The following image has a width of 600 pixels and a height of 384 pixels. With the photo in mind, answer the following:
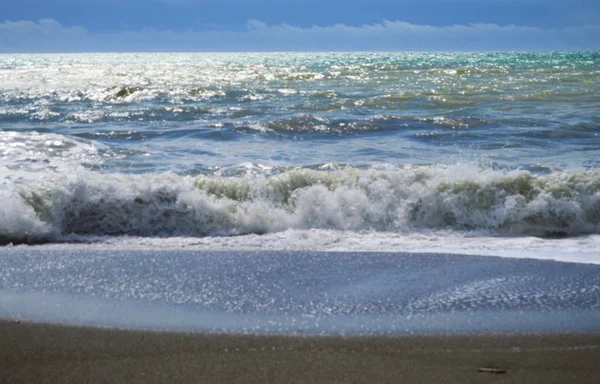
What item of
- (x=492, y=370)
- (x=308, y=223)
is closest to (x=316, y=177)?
Result: (x=308, y=223)

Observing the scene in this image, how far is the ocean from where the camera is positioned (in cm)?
422

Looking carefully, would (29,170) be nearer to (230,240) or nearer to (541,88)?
(230,240)

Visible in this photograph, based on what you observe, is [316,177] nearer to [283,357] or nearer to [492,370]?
[283,357]

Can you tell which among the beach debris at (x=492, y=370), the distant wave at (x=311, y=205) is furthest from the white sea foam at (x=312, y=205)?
the beach debris at (x=492, y=370)

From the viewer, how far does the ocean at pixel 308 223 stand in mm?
4219

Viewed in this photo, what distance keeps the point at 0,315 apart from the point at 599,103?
15.8 m

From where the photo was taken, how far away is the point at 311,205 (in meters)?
7.34

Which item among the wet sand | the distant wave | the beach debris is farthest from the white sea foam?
the beach debris

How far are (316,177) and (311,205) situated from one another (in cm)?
83

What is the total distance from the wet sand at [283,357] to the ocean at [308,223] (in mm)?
182

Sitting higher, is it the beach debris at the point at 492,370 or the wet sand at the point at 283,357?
the beach debris at the point at 492,370

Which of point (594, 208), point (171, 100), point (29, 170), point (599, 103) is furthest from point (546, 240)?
point (171, 100)

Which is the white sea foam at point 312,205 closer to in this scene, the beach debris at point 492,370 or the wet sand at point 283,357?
the wet sand at point 283,357

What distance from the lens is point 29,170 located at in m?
9.11
